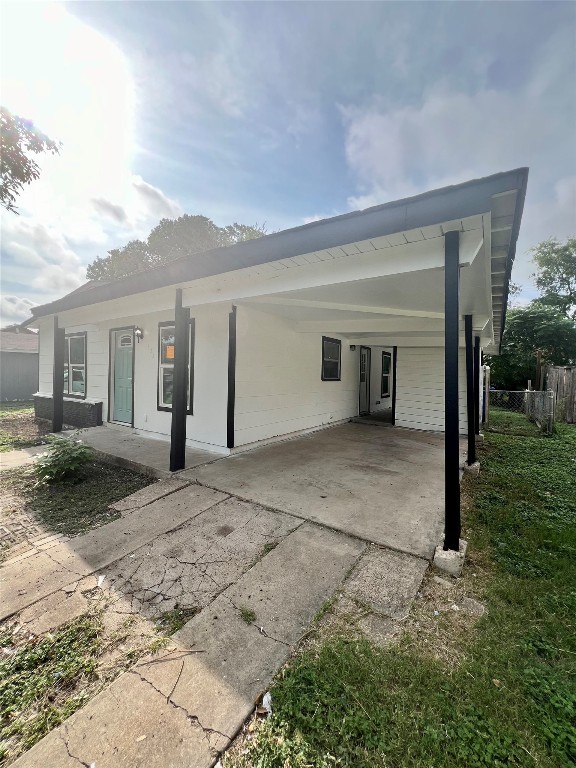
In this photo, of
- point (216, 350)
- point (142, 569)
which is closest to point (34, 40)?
point (216, 350)

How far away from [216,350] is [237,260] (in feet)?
8.09

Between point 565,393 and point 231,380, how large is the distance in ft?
37.1

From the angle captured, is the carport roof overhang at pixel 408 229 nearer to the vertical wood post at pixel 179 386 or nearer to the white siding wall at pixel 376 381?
the vertical wood post at pixel 179 386

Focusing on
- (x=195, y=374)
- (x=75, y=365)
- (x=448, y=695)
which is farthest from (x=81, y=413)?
(x=448, y=695)

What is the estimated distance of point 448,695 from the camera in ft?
5.26

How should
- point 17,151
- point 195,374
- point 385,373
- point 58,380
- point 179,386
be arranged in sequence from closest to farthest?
1. point 179,386
2. point 195,374
3. point 17,151
4. point 58,380
5. point 385,373

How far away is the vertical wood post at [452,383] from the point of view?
249 centimetres

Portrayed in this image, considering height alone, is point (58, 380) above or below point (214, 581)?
above

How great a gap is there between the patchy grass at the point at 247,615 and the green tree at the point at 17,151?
29.3 feet

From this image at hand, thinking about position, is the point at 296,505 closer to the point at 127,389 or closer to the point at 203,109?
the point at 127,389

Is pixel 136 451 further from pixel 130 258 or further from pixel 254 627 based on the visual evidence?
pixel 130 258

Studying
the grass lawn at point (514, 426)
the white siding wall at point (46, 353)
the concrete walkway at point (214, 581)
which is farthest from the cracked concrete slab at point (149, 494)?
the grass lawn at point (514, 426)

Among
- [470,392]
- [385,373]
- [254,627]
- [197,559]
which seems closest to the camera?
[254,627]

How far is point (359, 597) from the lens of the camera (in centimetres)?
230
